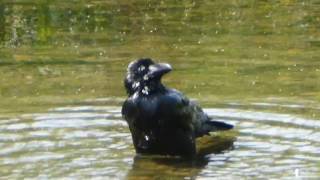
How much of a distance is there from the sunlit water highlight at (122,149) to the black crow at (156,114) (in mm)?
135

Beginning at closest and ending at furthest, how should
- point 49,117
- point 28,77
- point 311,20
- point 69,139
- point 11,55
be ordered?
1. point 69,139
2. point 49,117
3. point 28,77
4. point 11,55
5. point 311,20

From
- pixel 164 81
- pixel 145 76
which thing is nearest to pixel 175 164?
pixel 145 76

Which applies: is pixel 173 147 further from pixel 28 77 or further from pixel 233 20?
pixel 233 20

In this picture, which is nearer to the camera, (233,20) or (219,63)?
(219,63)

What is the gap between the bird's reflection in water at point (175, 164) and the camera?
682cm

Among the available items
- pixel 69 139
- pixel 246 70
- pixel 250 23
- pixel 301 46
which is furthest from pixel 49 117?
pixel 250 23

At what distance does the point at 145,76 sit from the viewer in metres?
7.05

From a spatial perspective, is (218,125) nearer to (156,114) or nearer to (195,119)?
(195,119)

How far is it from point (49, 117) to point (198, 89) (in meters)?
1.67

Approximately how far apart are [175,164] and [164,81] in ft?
9.53

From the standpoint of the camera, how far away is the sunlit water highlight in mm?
6758

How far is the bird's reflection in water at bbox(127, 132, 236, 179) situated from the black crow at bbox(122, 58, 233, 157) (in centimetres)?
6

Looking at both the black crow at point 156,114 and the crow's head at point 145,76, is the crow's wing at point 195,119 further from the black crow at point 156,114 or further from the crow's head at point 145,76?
the crow's head at point 145,76

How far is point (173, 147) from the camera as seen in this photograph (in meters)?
7.12
